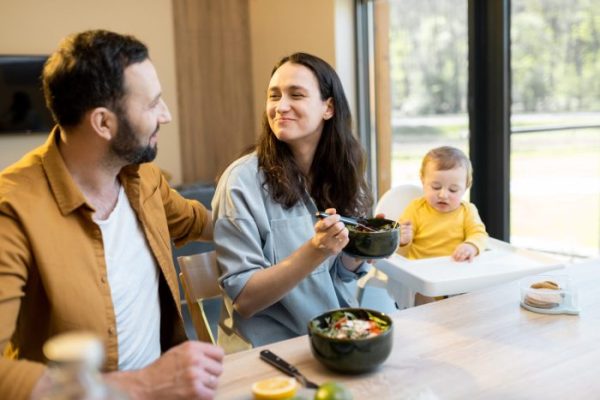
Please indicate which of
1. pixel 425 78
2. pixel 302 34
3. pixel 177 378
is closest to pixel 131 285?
pixel 177 378

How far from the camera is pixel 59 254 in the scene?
4.08 feet

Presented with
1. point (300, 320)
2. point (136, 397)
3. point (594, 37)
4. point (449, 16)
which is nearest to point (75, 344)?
point (136, 397)

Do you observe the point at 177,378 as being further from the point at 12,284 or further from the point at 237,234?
the point at 237,234

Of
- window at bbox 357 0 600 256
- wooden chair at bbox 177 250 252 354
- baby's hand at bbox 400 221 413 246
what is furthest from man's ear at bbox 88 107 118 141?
window at bbox 357 0 600 256

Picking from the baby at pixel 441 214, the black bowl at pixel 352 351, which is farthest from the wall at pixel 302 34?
the black bowl at pixel 352 351

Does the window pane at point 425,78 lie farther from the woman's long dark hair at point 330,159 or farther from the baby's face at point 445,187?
the woman's long dark hair at point 330,159

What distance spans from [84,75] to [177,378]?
685 mm

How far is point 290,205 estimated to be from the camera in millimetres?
1701

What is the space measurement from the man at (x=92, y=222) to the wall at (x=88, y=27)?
11.0 ft

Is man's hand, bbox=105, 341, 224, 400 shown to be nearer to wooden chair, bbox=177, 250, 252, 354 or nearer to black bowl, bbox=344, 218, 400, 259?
black bowl, bbox=344, 218, 400, 259

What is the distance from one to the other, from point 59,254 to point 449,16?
2.63 m

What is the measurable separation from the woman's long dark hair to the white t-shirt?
1.42 ft

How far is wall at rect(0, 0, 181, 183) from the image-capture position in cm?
428

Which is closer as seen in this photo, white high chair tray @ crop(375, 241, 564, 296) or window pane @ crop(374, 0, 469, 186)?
white high chair tray @ crop(375, 241, 564, 296)
